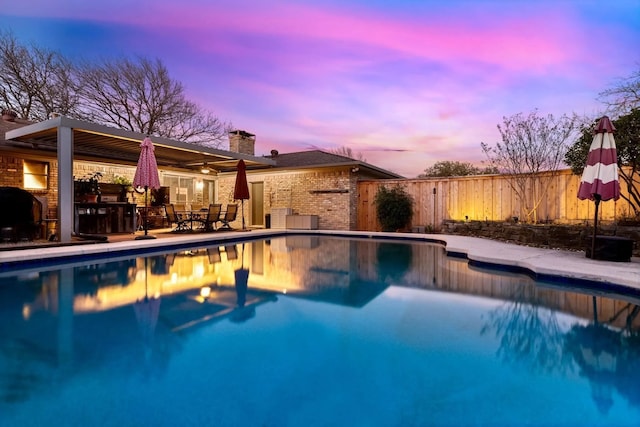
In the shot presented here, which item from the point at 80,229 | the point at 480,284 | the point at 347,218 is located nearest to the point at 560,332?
the point at 480,284

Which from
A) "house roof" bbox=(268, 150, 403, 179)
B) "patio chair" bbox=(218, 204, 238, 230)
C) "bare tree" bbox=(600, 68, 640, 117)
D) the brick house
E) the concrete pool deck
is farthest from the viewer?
"house roof" bbox=(268, 150, 403, 179)

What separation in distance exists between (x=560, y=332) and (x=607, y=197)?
3.73 meters

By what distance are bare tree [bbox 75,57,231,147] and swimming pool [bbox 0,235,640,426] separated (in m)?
14.7

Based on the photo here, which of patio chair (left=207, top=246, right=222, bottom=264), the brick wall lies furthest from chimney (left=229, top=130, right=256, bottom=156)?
patio chair (left=207, top=246, right=222, bottom=264)

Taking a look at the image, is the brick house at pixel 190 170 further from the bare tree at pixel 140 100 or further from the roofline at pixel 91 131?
the bare tree at pixel 140 100

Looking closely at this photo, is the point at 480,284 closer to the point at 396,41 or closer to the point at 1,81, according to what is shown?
the point at 396,41

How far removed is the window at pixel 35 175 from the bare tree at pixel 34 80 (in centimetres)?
722

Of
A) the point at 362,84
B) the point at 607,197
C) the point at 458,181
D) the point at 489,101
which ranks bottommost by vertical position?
the point at 607,197

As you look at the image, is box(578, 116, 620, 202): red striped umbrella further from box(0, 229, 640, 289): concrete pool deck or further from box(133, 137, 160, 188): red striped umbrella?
box(133, 137, 160, 188): red striped umbrella

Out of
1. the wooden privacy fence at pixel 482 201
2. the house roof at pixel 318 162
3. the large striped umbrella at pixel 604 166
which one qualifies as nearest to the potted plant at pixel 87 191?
the house roof at pixel 318 162

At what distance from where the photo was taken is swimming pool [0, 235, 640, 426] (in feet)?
6.64

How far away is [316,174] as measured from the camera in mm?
13883

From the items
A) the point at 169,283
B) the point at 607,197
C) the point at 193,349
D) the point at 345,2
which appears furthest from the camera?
the point at 345,2

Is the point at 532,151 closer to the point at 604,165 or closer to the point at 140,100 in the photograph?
the point at 604,165
